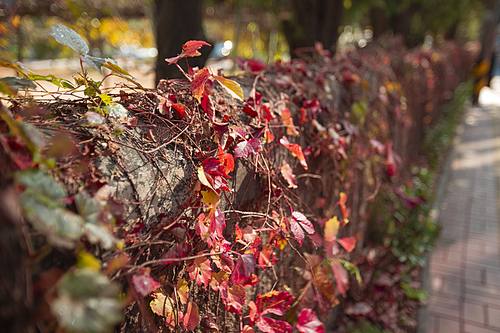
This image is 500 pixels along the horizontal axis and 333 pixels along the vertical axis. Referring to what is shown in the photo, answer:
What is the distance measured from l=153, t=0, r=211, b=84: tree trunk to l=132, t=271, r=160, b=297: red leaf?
95.3 inches

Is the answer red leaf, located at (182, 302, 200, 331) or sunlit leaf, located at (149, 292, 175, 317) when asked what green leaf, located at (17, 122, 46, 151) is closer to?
sunlit leaf, located at (149, 292, 175, 317)

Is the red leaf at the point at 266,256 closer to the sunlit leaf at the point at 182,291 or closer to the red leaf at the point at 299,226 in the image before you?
the red leaf at the point at 299,226

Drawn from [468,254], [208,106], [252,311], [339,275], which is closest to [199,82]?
[208,106]

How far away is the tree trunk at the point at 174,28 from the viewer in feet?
9.52

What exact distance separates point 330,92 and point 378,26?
23.1ft

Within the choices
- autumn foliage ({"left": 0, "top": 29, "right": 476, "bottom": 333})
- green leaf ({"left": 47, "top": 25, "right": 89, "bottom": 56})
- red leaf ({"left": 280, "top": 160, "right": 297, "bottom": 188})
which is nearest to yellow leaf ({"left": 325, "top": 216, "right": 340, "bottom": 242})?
autumn foliage ({"left": 0, "top": 29, "right": 476, "bottom": 333})

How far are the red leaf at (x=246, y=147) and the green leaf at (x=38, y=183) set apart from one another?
636 millimetres

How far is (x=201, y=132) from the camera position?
1.07 m

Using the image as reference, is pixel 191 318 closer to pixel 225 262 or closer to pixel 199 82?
pixel 225 262

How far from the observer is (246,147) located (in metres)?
1.12

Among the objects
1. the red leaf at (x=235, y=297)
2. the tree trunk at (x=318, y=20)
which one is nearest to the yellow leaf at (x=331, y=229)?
the red leaf at (x=235, y=297)

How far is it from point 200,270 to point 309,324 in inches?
24.1

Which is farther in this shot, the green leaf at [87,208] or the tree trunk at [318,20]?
the tree trunk at [318,20]

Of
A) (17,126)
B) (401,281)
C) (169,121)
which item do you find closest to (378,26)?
(401,281)
